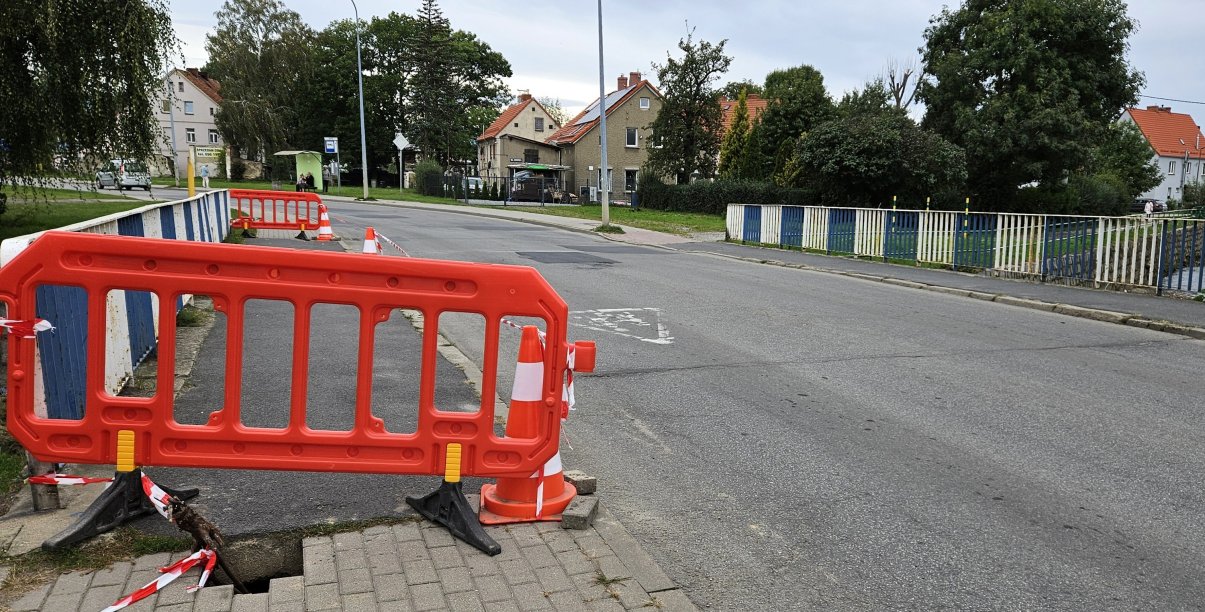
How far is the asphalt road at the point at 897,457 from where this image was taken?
3.70 metres

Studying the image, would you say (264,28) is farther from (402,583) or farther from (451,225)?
(402,583)

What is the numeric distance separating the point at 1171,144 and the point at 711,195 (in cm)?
7814

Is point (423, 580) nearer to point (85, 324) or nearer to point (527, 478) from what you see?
point (527, 478)

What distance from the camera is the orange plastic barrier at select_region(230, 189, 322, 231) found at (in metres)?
20.7

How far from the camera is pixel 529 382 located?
4086mm

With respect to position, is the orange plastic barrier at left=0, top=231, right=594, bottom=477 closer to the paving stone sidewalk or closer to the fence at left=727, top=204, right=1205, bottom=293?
the paving stone sidewalk

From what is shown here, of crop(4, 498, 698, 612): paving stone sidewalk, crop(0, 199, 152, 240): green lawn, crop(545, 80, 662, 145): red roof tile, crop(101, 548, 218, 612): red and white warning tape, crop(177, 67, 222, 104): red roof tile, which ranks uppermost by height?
crop(177, 67, 222, 104): red roof tile

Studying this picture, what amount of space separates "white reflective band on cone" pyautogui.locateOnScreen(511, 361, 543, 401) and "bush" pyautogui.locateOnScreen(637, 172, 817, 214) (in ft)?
108

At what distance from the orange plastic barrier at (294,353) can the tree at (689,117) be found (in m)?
41.0

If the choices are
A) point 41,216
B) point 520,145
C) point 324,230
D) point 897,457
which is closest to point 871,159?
point 324,230

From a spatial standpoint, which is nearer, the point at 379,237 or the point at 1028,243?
the point at 1028,243

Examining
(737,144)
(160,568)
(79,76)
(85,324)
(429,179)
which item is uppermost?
(737,144)

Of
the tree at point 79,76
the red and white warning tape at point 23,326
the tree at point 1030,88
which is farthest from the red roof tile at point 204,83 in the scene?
the red and white warning tape at point 23,326

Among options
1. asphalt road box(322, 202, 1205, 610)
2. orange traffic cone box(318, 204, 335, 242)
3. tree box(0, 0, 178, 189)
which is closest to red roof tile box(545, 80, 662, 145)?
orange traffic cone box(318, 204, 335, 242)
